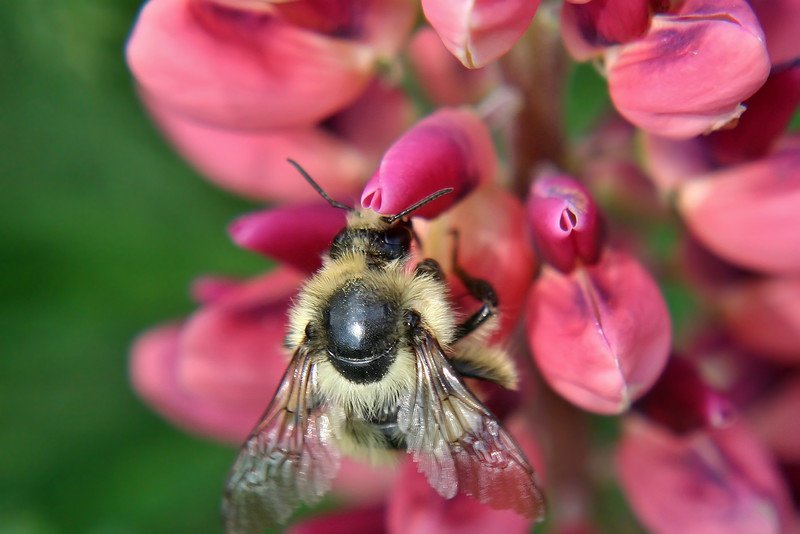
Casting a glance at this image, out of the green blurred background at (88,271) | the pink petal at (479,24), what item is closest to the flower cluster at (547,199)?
the pink petal at (479,24)

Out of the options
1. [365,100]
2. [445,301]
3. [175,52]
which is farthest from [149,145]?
[445,301]

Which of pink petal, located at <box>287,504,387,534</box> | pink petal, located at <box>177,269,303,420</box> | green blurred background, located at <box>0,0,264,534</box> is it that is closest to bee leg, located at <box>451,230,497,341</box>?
pink petal, located at <box>177,269,303,420</box>

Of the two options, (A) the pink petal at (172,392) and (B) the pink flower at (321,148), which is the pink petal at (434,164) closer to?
(B) the pink flower at (321,148)

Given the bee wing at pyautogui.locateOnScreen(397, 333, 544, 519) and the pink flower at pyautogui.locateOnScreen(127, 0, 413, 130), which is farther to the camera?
the pink flower at pyautogui.locateOnScreen(127, 0, 413, 130)

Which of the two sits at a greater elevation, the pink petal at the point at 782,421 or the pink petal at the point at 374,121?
the pink petal at the point at 374,121

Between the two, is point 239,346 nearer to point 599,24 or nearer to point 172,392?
point 172,392

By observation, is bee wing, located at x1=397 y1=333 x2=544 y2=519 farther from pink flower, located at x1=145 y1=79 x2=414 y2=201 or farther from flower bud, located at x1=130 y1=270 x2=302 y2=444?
pink flower, located at x1=145 y1=79 x2=414 y2=201

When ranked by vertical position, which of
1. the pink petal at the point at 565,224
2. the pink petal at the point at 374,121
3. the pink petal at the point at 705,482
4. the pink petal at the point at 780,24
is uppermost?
the pink petal at the point at 374,121
